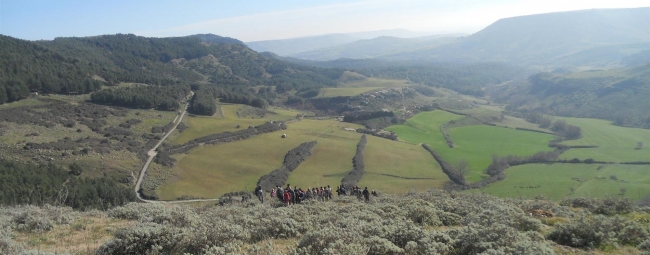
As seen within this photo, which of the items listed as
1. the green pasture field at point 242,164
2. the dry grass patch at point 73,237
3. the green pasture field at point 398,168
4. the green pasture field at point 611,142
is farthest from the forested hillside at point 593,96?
the dry grass patch at point 73,237

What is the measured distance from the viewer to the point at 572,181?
54.7 meters

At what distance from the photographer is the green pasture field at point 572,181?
4849 centimetres

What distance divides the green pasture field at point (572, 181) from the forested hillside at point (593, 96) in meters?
55.9

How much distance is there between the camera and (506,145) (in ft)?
276

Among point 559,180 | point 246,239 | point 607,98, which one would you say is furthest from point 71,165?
point 607,98

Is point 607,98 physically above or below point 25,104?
below

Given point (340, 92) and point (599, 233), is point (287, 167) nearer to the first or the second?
point (599, 233)

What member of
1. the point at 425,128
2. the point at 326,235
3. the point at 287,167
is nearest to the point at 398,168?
the point at 287,167

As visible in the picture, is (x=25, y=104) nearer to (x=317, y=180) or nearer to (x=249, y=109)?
(x=249, y=109)

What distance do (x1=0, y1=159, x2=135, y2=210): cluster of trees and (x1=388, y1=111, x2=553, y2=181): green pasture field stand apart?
5544 centimetres

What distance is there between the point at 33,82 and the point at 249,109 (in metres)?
53.8

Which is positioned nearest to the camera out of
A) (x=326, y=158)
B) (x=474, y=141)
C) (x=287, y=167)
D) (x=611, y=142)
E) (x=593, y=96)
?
(x=287, y=167)

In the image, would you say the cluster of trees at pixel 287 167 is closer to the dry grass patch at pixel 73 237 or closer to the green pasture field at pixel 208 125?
the green pasture field at pixel 208 125

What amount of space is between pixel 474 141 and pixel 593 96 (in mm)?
87544
